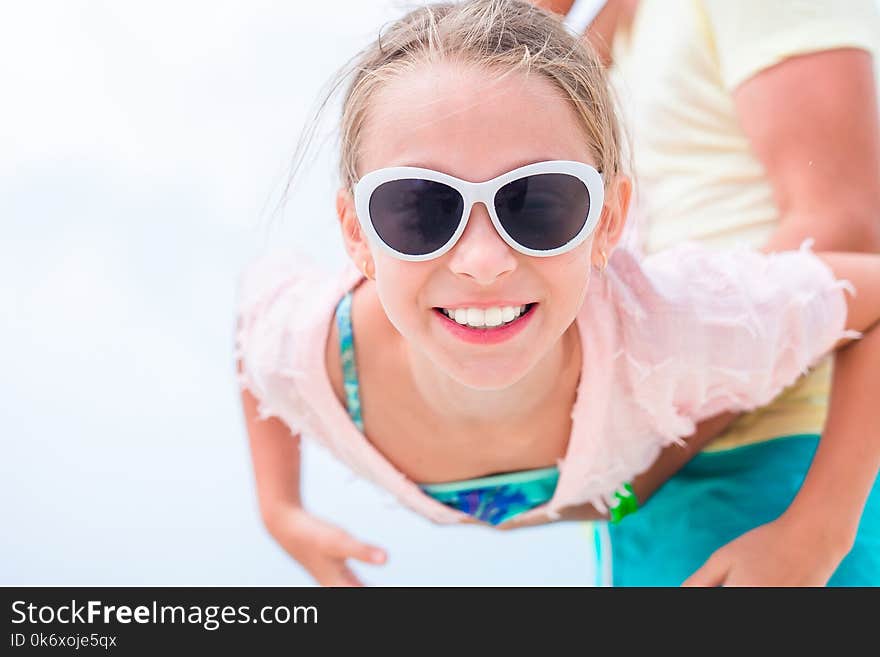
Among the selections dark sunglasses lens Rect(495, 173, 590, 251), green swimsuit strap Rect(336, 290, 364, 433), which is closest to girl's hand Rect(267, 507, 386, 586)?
green swimsuit strap Rect(336, 290, 364, 433)

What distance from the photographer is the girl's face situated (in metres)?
0.70

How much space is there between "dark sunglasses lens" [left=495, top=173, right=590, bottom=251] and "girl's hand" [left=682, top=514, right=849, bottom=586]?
0.40 metres

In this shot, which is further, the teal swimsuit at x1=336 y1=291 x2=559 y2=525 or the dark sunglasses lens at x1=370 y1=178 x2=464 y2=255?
the teal swimsuit at x1=336 y1=291 x2=559 y2=525

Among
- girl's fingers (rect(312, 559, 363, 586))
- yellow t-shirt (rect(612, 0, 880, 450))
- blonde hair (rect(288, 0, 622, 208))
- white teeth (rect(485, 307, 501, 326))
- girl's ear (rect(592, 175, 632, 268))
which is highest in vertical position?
yellow t-shirt (rect(612, 0, 880, 450))

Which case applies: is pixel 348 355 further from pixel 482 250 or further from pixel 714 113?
pixel 714 113

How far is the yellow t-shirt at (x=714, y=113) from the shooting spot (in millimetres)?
1058

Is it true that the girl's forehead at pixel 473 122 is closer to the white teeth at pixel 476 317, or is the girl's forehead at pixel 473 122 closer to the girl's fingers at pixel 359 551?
the white teeth at pixel 476 317

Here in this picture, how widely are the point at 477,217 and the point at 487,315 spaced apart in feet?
0.29

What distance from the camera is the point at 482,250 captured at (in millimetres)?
703

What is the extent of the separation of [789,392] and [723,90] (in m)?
0.35

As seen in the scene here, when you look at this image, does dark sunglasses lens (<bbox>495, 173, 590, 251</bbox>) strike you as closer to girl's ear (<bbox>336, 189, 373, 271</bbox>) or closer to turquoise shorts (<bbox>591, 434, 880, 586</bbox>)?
girl's ear (<bbox>336, 189, 373, 271</bbox>)

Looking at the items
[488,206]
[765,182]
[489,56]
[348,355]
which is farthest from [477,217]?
[765,182]
